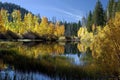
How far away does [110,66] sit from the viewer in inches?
575

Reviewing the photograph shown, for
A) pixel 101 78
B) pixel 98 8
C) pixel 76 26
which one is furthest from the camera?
pixel 76 26

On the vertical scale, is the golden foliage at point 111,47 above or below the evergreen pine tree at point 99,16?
below

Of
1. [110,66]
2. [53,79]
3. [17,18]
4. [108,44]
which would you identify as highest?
[17,18]

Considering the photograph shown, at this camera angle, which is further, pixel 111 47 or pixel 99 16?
pixel 99 16

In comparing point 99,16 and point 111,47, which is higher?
point 99,16

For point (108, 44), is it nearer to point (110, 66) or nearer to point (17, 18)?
point (110, 66)

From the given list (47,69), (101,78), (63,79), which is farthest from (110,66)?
(47,69)

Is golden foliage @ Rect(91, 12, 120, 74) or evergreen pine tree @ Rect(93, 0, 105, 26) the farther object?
evergreen pine tree @ Rect(93, 0, 105, 26)

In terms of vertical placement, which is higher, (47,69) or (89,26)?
(89,26)

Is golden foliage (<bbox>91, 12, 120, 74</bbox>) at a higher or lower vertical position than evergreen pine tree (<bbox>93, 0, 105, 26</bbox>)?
lower

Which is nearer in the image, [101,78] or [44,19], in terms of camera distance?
[101,78]

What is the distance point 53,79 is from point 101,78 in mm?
3069

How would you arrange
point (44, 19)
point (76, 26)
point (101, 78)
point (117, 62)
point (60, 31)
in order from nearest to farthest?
point (117, 62)
point (101, 78)
point (44, 19)
point (60, 31)
point (76, 26)

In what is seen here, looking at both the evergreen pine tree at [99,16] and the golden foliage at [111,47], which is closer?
the golden foliage at [111,47]
